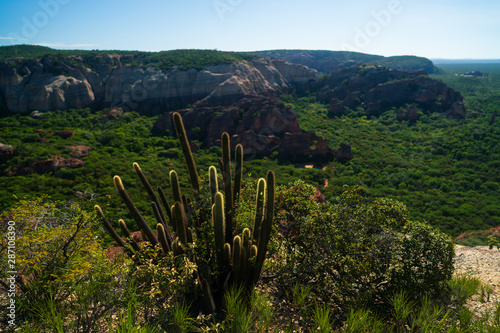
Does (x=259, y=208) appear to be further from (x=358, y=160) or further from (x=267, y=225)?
(x=358, y=160)

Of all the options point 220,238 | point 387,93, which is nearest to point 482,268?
point 220,238

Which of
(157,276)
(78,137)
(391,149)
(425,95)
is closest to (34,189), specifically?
(78,137)

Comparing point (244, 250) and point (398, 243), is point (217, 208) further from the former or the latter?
point (398, 243)

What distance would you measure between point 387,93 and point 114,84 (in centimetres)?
5646

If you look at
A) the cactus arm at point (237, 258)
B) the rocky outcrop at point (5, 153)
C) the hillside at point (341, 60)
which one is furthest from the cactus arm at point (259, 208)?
the hillside at point (341, 60)

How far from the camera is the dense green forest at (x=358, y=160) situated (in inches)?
830

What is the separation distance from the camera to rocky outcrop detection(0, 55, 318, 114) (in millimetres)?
45031

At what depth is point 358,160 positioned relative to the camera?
3086 cm

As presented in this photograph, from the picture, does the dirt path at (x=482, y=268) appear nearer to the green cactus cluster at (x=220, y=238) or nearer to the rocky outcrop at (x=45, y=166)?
the green cactus cluster at (x=220, y=238)

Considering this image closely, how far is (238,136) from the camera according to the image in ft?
112

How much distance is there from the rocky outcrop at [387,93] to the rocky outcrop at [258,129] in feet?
68.5

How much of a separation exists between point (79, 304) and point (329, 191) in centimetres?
2131

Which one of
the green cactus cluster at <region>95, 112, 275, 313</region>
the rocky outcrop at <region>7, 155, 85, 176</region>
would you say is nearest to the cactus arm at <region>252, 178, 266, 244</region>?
the green cactus cluster at <region>95, 112, 275, 313</region>

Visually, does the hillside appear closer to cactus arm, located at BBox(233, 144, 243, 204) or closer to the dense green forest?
the dense green forest
